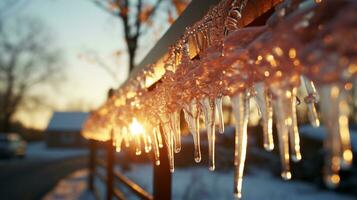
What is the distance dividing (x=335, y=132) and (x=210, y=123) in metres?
0.77

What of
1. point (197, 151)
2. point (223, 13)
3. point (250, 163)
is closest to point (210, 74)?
point (223, 13)

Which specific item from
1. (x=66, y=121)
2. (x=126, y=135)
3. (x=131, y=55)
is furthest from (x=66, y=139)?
(x=126, y=135)

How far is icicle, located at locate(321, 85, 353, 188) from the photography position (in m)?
0.59

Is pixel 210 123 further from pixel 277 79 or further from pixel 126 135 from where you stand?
pixel 126 135

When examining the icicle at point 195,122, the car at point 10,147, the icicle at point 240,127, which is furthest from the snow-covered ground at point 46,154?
the icicle at point 240,127

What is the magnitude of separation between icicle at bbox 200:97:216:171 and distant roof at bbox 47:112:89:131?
175 feet

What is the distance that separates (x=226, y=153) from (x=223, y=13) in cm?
1728

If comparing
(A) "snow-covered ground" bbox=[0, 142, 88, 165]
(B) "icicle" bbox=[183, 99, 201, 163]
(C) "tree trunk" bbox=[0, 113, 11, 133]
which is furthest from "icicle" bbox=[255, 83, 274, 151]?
(C) "tree trunk" bbox=[0, 113, 11, 133]

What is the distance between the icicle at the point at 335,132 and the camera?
59cm

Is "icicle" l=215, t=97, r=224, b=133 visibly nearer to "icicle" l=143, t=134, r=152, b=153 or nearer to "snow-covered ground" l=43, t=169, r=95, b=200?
"icicle" l=143, t=134, r=152, b=153

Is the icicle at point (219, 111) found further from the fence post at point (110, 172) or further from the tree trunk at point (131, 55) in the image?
the tree trunk at point (131, 55)

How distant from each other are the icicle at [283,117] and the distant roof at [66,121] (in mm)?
54077

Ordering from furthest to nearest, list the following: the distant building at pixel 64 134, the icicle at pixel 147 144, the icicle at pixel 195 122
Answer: the distant building at pixel 64 134, the icicle at pixel 147 144, the icicle at pixel 195 122

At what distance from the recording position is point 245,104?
3.30ft
